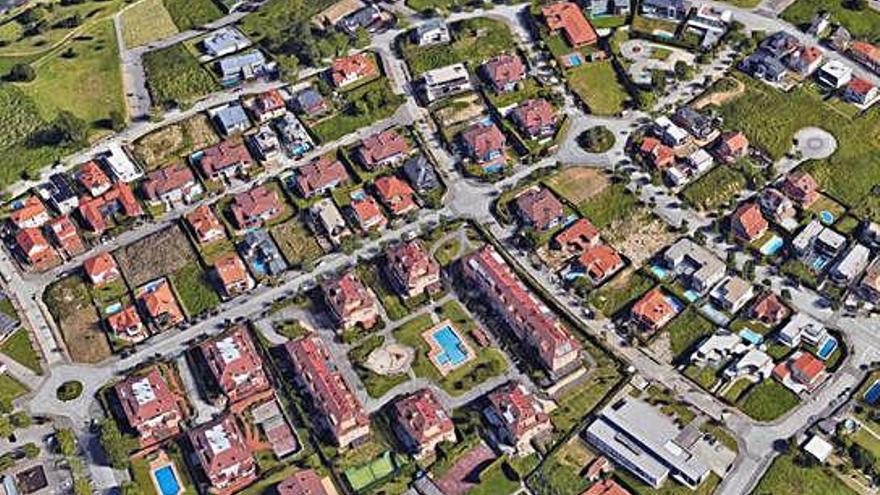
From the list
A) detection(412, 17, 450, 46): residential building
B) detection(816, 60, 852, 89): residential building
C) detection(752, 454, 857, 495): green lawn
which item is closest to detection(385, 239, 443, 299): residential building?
detection(752, 454, 857, 495): green lawn

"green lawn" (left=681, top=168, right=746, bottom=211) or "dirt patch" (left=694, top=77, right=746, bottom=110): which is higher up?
"dirt patch" (left=694, top=77, right=746, bottom=110)

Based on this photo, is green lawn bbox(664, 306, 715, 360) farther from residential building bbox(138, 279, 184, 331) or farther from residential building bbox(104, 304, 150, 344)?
residential building bbox(104, 304, 150, 344)

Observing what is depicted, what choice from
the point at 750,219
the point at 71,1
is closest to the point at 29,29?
the point at 71,1

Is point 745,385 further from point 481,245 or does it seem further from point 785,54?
point 785,54

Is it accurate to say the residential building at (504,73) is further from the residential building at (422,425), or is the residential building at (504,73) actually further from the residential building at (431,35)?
the residential building at (422,425)

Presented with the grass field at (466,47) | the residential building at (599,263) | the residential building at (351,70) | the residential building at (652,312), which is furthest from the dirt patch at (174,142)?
the residential building at (652,312)

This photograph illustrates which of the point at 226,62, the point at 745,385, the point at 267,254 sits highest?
the point at 226,62

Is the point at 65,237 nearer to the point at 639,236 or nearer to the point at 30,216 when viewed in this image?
the point at 30,216
